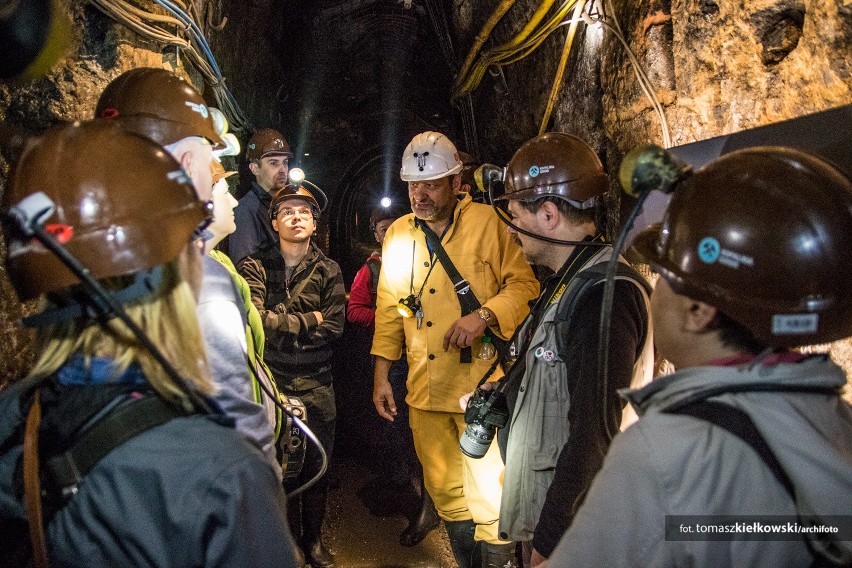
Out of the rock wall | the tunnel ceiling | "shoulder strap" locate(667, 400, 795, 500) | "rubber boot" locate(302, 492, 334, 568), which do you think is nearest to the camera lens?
the rock wall

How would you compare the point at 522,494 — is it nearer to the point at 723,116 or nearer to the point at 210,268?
the point at 210,268

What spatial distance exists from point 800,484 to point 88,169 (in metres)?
1.51

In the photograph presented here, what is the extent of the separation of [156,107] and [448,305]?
2155 mm

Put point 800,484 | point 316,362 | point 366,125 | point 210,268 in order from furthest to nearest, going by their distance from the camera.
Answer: point 366,125 → point 316,362 → point 210,268 → point 800,484

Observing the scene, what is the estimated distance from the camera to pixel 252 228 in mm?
4355

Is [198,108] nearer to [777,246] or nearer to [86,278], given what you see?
[86,278]

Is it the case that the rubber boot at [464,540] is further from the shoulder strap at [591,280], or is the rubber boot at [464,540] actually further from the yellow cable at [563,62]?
the yellow cable at [563,62]

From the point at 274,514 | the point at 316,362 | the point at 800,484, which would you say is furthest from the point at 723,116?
the point at 316,362

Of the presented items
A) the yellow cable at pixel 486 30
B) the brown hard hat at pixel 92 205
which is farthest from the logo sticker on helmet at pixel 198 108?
the yellow cable at pixel 486 30

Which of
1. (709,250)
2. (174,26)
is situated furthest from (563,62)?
(709,250)

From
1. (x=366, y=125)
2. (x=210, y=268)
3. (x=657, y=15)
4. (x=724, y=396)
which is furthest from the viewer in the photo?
(x=366, y=125)

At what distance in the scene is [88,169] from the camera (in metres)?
1.05

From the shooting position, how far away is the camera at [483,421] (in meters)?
2.53

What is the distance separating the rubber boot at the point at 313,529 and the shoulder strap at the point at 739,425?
11.6 feet
